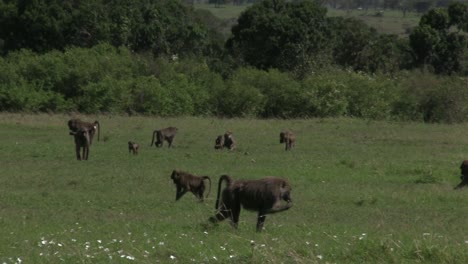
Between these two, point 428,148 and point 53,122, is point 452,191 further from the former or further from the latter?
point 53,122

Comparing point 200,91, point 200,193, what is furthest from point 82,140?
point 200,91

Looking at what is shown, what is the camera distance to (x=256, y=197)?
13.7m

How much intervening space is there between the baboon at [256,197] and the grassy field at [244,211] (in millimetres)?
250

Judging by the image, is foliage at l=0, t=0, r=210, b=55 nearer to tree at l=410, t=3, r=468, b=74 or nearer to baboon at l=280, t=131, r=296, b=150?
tree at l=410, t=3, r=468, b=74

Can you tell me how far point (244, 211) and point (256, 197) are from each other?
4342 mm

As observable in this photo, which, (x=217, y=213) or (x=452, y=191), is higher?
(x=217, y=213)

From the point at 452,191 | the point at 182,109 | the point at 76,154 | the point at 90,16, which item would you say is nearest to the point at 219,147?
the point at 76,154

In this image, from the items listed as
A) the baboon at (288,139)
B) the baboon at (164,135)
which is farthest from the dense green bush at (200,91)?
the baboon at (288,139)

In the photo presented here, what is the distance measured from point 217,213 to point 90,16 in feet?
144

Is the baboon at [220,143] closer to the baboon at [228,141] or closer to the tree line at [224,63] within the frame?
the baboon at [228,141]

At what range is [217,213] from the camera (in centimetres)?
1416

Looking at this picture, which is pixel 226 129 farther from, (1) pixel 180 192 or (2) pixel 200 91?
(1) pixel 180 192

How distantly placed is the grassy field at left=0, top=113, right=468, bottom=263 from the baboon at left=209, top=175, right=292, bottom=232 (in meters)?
0.25

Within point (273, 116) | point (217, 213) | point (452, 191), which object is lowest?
point (273, 116)
